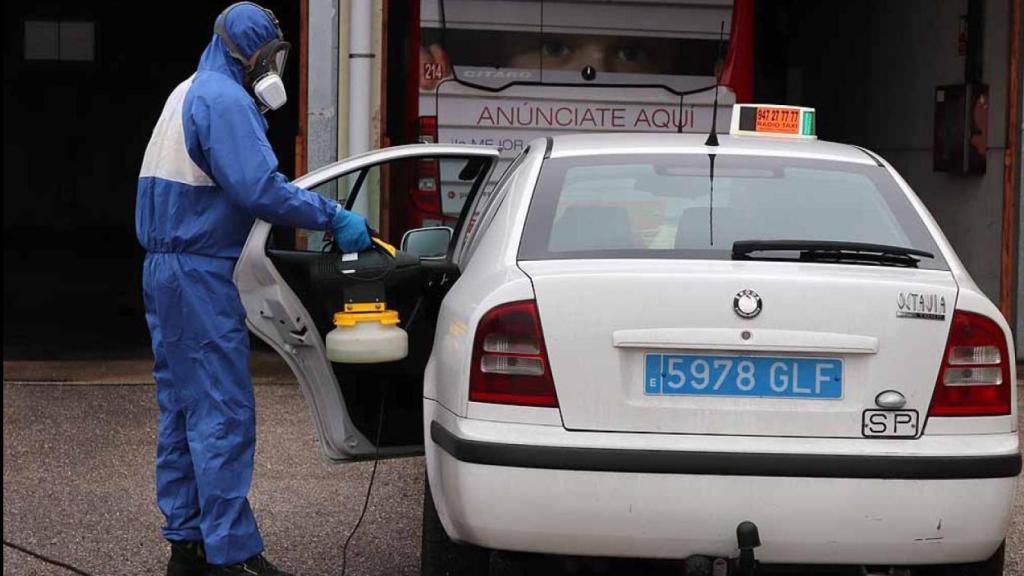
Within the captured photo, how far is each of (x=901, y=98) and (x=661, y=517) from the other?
959 cm

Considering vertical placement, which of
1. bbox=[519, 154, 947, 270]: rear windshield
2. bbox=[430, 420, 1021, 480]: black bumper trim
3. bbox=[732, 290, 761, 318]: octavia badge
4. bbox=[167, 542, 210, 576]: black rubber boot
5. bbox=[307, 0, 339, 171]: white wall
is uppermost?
bbox=[307, 0, 339, 171]: white wall

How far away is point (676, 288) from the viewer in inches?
153

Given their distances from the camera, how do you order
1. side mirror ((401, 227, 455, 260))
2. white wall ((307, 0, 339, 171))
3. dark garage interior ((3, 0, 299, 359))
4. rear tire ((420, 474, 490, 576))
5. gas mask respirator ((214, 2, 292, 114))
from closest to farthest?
rear tire ((420, 474, 490, 576))
gas mask respirator ((214, 2, 292, 114))
side mirror ((401, 227, 455, 260))
white wall ((307, 0, 339, 171))
dark garage interior ((3, 0, 299, 359))

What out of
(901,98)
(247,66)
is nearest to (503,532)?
(247,66)

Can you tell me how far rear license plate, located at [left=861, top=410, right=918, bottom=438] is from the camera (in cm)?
389

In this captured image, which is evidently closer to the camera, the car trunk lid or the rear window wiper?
the car trunk lid

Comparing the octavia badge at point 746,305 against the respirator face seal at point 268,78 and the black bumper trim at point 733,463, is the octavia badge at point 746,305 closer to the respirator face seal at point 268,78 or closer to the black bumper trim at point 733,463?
the black bumper trim at point 733,463

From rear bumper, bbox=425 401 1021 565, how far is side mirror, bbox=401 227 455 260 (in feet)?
5.08

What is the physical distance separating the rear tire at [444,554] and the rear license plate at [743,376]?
847 millimetres

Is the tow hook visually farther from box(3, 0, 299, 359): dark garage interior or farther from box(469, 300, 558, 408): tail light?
box(3, 0, 299, 359): dark garage interior

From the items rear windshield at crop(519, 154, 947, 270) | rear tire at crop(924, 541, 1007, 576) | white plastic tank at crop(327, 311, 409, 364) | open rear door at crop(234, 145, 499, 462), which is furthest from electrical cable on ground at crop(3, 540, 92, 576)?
rear tire at crop(924, 541, 1007, 576)

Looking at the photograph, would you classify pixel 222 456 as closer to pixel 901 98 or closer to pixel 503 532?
pixel 503 532

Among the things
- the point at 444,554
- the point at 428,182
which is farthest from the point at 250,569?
the point at 428,182

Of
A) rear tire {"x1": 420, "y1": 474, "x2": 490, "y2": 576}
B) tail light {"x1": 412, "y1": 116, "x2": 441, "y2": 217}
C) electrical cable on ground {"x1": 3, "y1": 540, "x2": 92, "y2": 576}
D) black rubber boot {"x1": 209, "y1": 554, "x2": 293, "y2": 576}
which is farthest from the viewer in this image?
tail light {"x1": 412, "y1": 116, "x2": 441, "y2": 217}
